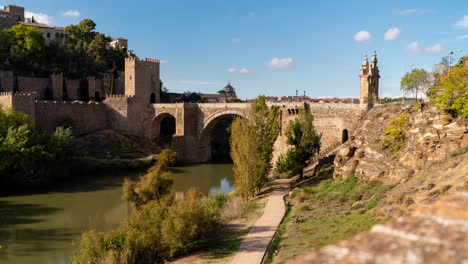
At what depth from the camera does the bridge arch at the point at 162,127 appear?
4212 cm

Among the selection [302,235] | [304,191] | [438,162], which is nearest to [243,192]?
[304,191]

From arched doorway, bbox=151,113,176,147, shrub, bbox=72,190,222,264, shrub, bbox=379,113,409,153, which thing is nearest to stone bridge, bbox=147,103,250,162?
arched doorway, bbox=151,113,176,147

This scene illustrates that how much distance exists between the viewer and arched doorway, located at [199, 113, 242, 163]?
39753 mm

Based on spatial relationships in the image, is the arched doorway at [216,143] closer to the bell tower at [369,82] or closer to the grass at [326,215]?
the bell tower at [369,82]

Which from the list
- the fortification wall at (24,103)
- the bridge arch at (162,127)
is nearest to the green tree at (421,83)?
the bridge arch at (162,127)

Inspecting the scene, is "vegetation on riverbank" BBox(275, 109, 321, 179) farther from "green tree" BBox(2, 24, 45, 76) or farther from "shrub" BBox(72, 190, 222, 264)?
"green tree" BBox(2, 24, 45, 76)

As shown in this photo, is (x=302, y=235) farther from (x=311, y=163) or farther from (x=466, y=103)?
(x=311, y=163)

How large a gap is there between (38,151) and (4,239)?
10.8 metres

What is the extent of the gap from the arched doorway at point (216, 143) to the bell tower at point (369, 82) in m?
14.0

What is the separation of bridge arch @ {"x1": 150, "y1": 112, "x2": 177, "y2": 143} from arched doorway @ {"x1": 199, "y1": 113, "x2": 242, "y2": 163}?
4.43 metres

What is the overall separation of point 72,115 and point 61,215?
61.6ft

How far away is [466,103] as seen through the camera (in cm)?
1427

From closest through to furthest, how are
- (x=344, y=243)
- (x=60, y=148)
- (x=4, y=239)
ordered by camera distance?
(x=344, y=243)
(x=4, y=239)
(x=60, y=148)

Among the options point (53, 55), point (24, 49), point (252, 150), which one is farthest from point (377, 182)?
point (53, 55)
